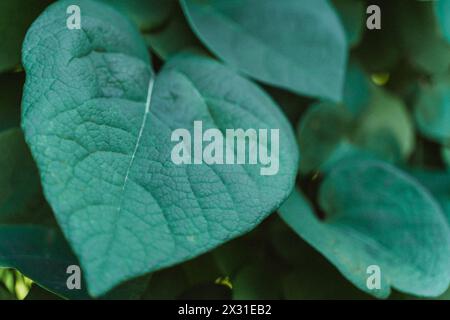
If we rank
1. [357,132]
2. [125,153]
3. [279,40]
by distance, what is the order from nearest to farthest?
1. [125,153]
2. [279,40]
3. [357,132]

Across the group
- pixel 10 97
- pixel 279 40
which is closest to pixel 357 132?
pixel 279 40

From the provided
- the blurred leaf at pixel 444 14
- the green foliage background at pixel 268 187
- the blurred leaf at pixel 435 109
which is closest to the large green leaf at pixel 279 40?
the green foliage background at pixel 268 187

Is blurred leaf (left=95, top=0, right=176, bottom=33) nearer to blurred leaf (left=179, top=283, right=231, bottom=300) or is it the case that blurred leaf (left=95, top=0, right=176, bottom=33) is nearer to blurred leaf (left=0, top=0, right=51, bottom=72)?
blurred leaf (left=0, top=0, right=51, bottom=72)

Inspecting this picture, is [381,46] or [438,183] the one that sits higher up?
[381,46]

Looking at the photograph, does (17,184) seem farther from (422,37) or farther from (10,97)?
(422,37)

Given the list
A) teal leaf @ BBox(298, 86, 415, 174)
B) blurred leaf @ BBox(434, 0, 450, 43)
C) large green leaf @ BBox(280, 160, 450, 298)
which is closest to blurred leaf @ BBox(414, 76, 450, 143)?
teal leaf @ BBox(298, 86, 415, 174)
